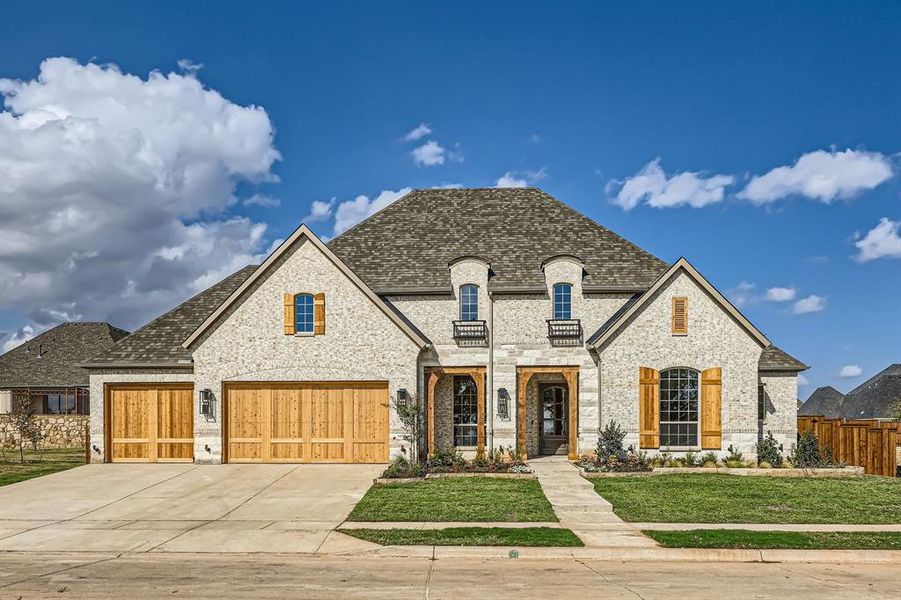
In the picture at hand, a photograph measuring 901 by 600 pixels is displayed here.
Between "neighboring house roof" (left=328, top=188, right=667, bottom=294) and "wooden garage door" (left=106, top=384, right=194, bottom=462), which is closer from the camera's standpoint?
"wooden garage door" (left=106, top=384, right=194, bottom=462)

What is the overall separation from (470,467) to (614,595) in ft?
35.4

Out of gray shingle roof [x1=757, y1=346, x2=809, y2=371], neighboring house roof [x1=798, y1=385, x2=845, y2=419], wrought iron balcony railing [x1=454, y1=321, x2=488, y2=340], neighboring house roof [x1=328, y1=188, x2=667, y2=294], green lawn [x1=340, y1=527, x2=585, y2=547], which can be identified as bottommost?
neighboring house roof [x1=798, y1=385, x2=845, y2=419]

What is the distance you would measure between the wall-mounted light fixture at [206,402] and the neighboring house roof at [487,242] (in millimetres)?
6497

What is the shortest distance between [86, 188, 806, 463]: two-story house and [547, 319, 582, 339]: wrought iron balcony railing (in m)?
0.05

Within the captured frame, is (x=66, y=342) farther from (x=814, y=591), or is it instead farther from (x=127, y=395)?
(x=814, y=591)

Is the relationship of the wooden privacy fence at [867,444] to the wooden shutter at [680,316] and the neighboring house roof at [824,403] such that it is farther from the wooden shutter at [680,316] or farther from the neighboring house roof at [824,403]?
the neighboring house roof at [824,403]

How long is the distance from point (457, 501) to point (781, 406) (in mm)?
13379

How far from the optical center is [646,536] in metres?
12.2

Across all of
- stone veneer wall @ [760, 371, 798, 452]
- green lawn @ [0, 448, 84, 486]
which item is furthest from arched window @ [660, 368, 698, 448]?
green lawn @ [0, 448, 84, 486]

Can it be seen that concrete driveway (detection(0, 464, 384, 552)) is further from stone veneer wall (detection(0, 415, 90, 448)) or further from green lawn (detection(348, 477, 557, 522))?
stone veneer wall (detection(0, 415, 90, 448))

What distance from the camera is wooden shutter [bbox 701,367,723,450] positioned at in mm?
21641

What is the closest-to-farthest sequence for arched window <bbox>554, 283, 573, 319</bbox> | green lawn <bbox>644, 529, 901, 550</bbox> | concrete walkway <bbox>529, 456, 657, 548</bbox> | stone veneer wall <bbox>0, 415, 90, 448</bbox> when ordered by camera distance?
green lawn <bbox>644, 529, 901, 550</bbox> → concrete walkway <bbox>529, 456, 657, 548</bbox> → arched window <bbox>554, 283, 573, 319</bbox> → stone veneer wall <bbox>0, 415, 90, 448</bbox>

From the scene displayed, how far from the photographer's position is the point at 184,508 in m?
15.3

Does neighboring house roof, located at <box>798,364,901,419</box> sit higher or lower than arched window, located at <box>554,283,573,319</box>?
lower
